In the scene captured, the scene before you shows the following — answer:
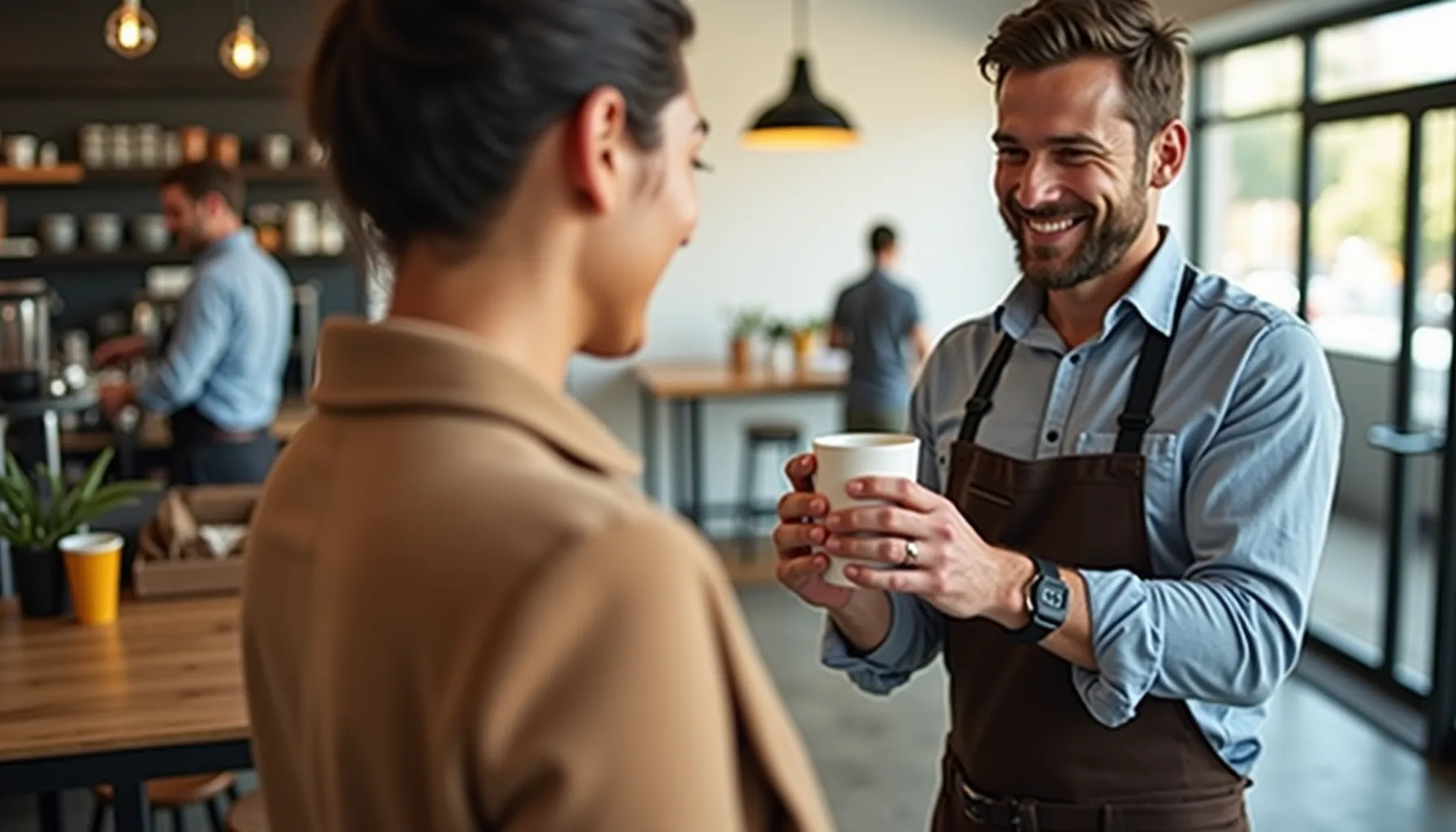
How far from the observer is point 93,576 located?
104 inches

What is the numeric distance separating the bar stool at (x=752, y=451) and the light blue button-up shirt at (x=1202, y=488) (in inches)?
217

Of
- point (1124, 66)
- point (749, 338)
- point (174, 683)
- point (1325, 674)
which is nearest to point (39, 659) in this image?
A: point (174, 683)

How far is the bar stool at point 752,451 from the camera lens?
24.0 feet

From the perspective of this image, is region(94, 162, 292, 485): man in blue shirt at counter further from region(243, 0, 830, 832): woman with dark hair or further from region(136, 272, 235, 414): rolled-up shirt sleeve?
region(243, 0, 830, 832): woman with dark hair

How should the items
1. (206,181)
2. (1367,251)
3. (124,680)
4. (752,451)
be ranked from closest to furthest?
(124,680) < (206,181) < (1367,251) < (752,451)

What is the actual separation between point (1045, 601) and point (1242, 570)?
0.23m

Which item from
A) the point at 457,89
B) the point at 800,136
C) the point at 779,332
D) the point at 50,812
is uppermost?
the point at 800,136

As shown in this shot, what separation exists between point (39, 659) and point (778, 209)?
18.9 feet

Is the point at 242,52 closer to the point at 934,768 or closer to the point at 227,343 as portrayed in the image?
the point at 227,343

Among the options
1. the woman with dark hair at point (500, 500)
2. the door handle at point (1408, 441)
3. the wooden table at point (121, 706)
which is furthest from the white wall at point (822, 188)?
the woman with dark hair at point (500, 500)

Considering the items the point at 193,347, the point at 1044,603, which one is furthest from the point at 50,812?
the point at 1044,603

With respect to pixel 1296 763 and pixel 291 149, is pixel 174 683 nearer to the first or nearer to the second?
pixel 1296 763

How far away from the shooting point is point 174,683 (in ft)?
7.66

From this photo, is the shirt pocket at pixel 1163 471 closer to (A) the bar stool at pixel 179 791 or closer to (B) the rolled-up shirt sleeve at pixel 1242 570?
(B) the rolled-up shirt sleeve at pixel 1242 570
